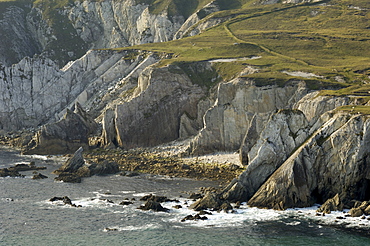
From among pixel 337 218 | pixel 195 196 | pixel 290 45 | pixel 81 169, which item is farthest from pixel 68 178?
pixel 290 45

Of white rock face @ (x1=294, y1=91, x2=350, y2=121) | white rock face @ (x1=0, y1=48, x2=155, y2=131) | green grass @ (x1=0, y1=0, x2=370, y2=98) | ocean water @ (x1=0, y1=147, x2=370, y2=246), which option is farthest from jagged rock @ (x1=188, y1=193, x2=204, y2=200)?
white rock face @ (x1=0, y1=48, x2=155, y2=131)

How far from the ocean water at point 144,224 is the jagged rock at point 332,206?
3.58 ft

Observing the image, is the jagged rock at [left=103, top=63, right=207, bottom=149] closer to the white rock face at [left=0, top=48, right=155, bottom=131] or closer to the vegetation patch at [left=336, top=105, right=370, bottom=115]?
the white rock face at [left=0, top=48, right=155, bottom=131]

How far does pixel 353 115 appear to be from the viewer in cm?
7031

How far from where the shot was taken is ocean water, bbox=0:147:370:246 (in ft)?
185

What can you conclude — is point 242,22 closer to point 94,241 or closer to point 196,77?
point 196,77

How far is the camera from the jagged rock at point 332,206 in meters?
64.1

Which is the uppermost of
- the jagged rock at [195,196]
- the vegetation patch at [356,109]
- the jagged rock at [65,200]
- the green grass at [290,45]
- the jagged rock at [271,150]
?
the green grass at [290,45]

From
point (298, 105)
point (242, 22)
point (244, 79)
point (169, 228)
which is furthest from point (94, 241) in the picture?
point (242, 22)

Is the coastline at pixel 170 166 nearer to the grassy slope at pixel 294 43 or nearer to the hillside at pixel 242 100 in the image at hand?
the hillside at pixel 242 100

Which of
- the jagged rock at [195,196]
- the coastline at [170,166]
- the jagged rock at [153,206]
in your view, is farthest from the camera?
the jagged rock at [195,196]

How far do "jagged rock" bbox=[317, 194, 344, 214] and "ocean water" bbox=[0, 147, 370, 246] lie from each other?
1090 mm

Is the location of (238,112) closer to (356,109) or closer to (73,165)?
(73,165)

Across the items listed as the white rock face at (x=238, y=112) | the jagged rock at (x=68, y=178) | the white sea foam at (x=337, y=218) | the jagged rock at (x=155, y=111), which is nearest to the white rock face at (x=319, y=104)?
the white rock face at (x=238, y=112)
